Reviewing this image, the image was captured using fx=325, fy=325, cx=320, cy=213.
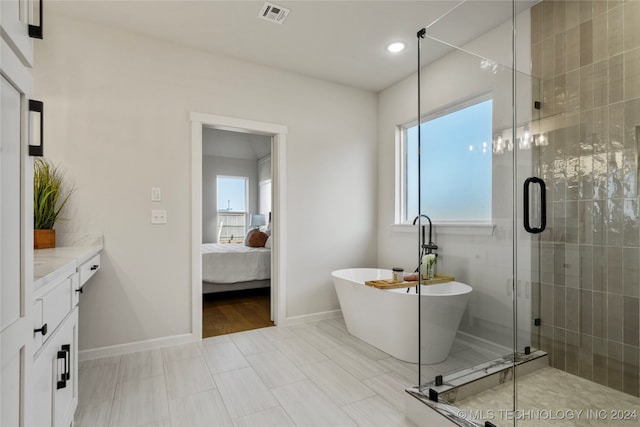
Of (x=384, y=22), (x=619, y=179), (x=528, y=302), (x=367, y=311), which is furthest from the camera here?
(x=367, y=311)

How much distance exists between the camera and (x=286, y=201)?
334cm

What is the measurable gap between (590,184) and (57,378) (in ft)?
A: 9.86

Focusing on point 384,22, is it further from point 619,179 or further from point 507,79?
point 619,179

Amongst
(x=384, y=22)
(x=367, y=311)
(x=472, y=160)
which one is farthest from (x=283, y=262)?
(x=384, y=22)

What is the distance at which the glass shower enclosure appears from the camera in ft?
6.19

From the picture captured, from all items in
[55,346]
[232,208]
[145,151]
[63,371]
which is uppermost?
[145,151]

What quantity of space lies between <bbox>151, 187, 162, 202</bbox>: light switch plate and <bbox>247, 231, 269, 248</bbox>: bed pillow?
88.6 inches

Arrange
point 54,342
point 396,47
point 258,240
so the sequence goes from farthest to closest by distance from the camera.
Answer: point 258,240 → point 396,47 → point 54,342

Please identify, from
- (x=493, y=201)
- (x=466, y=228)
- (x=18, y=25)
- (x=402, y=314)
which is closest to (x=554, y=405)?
(x=402, y=314)

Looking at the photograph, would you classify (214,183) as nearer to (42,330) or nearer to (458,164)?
(458,164)

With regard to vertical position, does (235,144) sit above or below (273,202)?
above

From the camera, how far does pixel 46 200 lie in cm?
226

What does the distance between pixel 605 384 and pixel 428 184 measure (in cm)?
162

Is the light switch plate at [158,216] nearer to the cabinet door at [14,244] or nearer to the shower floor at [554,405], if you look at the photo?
the cabinet door at [14,244]
